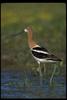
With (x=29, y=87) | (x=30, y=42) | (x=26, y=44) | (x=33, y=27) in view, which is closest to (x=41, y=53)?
(x=30, y=42)

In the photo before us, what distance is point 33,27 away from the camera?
13211 millimetres

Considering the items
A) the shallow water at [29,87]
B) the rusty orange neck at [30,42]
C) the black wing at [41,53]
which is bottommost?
the shallow water at [29,87]

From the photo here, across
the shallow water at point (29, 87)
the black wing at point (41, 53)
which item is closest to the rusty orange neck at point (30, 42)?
the black wing at point (41, 53)

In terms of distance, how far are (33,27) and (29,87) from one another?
13.1 feet

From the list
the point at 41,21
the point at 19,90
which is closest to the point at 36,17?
the point at 41,21

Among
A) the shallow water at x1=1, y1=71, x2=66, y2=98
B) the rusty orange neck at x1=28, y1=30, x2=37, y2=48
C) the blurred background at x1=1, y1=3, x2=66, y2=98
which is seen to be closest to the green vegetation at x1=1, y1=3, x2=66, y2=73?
the blurred background at x1=1, y1=3, x2=66, y2=98

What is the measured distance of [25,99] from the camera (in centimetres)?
A: 890

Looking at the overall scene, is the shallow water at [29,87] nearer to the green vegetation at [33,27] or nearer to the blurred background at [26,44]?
the blurred background at [26,44]

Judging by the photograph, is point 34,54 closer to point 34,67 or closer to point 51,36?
point 34,67

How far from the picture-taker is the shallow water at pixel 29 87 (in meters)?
9.10

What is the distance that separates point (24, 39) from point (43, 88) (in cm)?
325

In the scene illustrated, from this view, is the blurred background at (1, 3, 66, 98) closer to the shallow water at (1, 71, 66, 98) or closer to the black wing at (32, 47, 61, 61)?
the shallow water at (1, 71, 66, 98)

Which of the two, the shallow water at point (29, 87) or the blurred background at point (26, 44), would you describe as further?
the blurred background at point (26, 44)

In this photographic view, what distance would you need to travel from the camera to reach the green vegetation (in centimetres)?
1134
